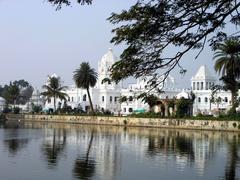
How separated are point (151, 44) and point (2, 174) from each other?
1219 cm

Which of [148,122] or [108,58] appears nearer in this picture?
[148,122]

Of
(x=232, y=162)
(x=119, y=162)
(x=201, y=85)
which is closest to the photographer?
(x=119, y=162)

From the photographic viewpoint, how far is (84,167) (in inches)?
925

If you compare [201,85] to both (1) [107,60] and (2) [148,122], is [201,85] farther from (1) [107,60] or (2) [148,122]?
(2) [148,122]

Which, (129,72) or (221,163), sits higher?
(129,72)

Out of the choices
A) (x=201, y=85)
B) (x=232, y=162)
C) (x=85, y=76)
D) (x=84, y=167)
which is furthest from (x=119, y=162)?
(x=201, y=85)

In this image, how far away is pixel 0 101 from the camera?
127 metres

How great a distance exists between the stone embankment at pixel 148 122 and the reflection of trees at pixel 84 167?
3254 cm

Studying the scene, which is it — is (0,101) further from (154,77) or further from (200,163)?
(154,77)

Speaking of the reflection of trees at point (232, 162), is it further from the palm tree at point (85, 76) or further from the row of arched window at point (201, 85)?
the row of arched window at point (201, 85)

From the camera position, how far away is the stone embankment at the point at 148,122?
191 ft

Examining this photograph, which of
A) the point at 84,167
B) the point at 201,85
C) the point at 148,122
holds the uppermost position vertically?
the point at 201,85

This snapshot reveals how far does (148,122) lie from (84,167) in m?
44.7

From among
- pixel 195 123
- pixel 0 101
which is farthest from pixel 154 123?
pixel 0 101
